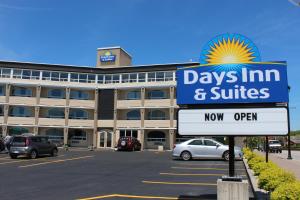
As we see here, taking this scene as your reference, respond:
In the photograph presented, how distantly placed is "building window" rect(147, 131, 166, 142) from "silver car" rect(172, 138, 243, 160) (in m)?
24.0

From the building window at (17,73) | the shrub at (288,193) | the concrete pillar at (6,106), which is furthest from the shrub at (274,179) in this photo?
the building window at (17,73)

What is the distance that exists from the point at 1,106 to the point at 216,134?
147 ft

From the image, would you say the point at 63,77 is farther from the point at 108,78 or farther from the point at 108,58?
the point at 108,58

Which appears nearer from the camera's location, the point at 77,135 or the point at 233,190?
the point at 233,190

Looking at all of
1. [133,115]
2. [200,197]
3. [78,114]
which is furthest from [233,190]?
[78,114]

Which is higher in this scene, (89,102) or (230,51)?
(89,102)

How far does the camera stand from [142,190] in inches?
460

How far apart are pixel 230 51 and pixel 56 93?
145ft

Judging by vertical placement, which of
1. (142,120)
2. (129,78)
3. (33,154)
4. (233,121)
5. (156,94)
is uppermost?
(129,78)

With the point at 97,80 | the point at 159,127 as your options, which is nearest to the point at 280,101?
the point at 159,127

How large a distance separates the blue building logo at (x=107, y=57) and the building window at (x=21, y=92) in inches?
462

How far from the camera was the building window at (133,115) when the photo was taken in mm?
49000

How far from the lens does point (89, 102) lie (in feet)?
162

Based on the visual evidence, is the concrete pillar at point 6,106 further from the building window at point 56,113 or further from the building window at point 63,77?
the building window at point 63,77
